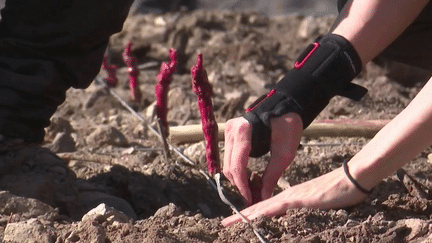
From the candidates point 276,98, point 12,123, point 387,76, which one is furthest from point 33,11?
point 387,76

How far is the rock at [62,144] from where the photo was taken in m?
3.21

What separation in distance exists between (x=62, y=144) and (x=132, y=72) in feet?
2.11

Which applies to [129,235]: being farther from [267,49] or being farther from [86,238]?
[267,49]

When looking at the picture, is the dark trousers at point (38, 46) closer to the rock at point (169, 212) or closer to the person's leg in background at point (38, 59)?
the person's leg in background at point (38, 59)

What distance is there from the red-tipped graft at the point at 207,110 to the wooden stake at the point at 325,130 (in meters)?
0.39

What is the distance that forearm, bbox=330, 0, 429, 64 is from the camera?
7.99 ft

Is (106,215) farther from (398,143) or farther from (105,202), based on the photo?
(398,143)

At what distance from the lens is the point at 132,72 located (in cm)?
376

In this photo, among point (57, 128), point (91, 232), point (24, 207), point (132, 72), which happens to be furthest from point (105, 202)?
point (132, 72)

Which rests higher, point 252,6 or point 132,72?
point 132,72

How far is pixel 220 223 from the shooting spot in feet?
7.17

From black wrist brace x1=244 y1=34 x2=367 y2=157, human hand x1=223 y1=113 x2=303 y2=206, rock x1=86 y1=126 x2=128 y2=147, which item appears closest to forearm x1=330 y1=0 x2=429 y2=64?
black wrist brace x1=244 y1=34 x2=367 y2=157

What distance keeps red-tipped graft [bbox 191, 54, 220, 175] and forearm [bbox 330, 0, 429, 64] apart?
40 centimetres

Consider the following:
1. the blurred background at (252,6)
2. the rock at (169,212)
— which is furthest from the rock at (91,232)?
the blurred background at (252,6)
